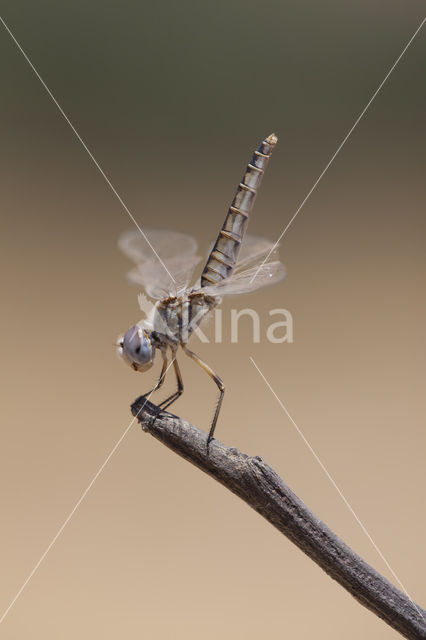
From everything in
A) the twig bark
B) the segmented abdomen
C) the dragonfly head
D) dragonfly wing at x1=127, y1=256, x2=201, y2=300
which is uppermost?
the segmented abdomen

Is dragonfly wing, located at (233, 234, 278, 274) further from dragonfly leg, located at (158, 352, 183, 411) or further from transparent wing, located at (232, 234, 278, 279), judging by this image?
dragonfly leg, located at (158, 352, 183, 411)

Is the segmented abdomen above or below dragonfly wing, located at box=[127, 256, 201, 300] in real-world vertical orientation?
above

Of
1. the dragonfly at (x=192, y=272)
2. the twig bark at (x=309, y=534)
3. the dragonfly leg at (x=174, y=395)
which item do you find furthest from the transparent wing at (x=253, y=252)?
the twig bark at (x=309, y=534)

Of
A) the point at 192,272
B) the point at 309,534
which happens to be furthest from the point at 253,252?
the point at 309,534

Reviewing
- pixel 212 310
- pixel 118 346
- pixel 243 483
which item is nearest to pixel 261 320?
pixel 212 310

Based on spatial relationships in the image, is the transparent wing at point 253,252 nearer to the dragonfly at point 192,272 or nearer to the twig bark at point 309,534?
the dragonfly at point 192,272

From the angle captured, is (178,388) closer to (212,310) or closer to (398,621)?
(212,310)

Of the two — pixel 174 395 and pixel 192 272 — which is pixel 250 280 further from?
pixel 174 395

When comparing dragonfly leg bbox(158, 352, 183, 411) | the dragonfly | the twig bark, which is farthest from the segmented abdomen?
the twig bark
